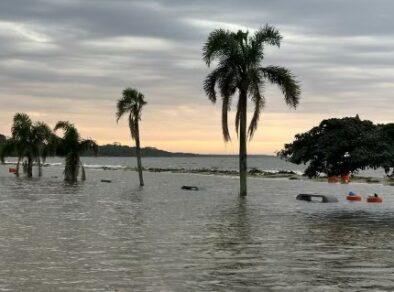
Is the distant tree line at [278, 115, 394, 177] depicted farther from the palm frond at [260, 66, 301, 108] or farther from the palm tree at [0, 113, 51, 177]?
the palm tree at [0, 113, 51, 177]

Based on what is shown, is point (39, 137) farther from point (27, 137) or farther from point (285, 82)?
point (285, 82)

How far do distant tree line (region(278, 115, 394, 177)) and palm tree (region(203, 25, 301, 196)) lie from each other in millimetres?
5688

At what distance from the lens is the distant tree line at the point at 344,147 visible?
99.0ft

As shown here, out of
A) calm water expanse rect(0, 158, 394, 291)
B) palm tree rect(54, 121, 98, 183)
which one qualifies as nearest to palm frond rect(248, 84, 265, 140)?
calm water expanse rect(0, 158, 394, 291)

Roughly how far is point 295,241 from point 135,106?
43032mm

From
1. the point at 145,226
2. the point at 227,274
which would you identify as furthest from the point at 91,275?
the point at 145,226

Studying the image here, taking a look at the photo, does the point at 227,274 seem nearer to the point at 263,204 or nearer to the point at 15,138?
the point at 263,204

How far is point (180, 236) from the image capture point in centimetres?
2008

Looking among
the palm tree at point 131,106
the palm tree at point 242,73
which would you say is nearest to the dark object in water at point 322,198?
the palm tree at point 242,73

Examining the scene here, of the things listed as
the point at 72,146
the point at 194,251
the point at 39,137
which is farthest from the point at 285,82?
the point at 39,137

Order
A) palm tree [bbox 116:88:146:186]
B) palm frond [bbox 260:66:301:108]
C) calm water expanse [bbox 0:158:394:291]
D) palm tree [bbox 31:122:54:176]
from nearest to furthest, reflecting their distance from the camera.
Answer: calm water expanse [bbox 0:158:394:291]
palm frond [bbox 260:66:301:108]
palm tree [bbox 116:88:146:186]
palm tree [bbox 31:122:54:176]

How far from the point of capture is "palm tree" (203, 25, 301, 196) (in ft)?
128

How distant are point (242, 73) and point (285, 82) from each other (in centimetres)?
293

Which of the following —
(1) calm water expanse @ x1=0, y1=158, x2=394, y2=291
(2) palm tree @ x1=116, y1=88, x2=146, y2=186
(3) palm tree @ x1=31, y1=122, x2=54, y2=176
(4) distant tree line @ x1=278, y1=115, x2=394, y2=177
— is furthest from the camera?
(3) palm tree @ x1=31, y1=122, x2=54, y2=176
